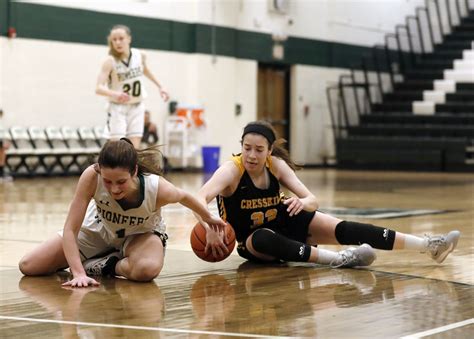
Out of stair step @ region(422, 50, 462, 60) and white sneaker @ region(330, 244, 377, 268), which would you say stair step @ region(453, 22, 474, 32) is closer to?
stair step @ region(422, 50, 462, 60)

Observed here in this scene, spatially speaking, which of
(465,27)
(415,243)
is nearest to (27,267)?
(415,243)

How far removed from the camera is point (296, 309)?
378 centimetres

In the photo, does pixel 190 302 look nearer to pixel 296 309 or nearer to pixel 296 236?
pixel 296 309

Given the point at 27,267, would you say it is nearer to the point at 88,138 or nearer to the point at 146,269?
the point at 146,269

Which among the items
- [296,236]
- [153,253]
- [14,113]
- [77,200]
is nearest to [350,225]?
[296,236]

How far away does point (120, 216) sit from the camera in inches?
176

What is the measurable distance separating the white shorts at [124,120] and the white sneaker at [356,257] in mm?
5068

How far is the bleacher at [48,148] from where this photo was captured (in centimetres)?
1422

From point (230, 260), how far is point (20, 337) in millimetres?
2234

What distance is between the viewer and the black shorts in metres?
5.11

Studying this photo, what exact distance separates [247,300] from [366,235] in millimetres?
1316

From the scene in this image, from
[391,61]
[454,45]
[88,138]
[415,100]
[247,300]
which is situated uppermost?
[454,45]

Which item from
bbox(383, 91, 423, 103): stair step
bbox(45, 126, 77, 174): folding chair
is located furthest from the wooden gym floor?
bbox(383, 91, 423, 103): stair step

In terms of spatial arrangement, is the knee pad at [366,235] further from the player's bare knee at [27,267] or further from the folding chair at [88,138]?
the folding chair at [88,138]
